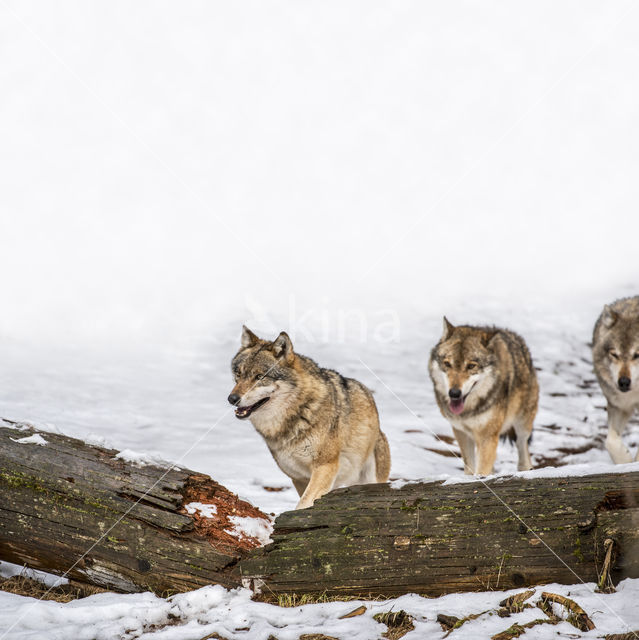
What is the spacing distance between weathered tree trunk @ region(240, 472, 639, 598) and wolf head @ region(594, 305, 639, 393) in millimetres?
4253

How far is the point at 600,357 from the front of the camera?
8422 mm

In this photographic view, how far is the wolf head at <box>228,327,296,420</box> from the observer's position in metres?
7.13

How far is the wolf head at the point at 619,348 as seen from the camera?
7.89 m

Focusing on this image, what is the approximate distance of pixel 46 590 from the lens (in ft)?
16.1

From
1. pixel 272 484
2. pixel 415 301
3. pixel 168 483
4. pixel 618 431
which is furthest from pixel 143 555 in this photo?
pixel 415 301

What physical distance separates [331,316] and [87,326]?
8.94 metres

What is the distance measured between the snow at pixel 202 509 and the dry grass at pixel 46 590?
0.85m

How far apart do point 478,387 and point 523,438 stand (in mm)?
1519

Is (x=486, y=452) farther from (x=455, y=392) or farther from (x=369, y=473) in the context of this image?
(x=369, y=473)

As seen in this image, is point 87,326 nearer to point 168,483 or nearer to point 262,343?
point 262,343

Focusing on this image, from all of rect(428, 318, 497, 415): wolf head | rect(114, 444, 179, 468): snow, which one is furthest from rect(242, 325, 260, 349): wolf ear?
rect(114, 444, 179, 468): snow

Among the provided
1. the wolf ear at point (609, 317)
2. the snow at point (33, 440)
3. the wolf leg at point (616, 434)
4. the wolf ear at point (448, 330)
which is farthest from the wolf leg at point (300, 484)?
the wolf ear at point (609, 317)

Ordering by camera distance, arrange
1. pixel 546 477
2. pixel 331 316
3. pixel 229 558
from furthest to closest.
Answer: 1. pixel 331 316
2. pixel 229 558
3. pixel 546 477

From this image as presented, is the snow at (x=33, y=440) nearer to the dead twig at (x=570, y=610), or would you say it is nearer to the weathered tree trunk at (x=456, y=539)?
the weathered tree trunk at (x=456, y=539)
